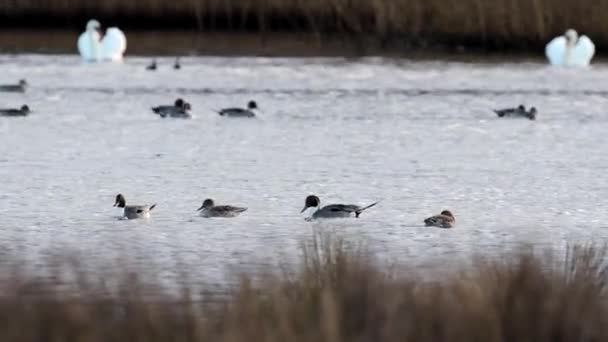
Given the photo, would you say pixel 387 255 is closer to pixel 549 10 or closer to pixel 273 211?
pixel 273 211

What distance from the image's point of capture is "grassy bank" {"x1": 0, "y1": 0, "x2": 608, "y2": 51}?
28.4 metres

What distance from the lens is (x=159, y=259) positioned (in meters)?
9.67

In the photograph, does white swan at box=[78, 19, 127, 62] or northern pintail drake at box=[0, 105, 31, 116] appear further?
white swan at box=[78, 19, 127, 62]

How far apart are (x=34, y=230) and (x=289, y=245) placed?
169cm

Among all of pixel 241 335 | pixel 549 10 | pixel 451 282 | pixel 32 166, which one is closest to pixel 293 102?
pixel 32 166

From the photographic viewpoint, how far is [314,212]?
11.6m

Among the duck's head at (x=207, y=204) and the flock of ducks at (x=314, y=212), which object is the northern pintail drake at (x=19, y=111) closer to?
the flock of ducks at (x=314, y=212)

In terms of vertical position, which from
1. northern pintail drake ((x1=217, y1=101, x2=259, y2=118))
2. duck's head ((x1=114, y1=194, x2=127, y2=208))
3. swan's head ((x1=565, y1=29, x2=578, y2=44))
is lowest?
northern pintail drake ((x1=217, y1=101, x2=259, y2=118))

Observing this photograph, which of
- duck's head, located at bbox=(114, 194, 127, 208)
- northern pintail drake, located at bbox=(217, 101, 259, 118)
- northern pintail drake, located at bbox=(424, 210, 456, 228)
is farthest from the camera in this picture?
northern pintail drake, located at bbox=(217, 101, 259, 118)

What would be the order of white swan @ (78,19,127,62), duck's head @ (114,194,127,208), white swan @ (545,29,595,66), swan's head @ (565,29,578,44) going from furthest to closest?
white swan @ (78,19,127,62), swan's head @ (565,29,578,44), white swan @ (545,29,595,66), duck's head @ (114,194,127,208)

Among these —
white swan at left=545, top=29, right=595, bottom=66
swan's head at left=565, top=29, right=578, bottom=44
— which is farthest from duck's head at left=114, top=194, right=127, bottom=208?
swan's head at left=565, top=29, right=578, bottom=44

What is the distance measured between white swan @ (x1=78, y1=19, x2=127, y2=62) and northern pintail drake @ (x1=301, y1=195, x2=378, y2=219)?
49.6 feet

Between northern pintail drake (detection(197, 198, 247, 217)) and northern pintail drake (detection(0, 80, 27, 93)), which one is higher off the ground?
northern pintail drake (detection(197, 198, 247, 217))

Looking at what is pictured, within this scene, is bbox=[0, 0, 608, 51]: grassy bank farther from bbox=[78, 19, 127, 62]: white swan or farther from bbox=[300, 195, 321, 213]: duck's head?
bbox=[300, 195, 321, 213]: duck's head
